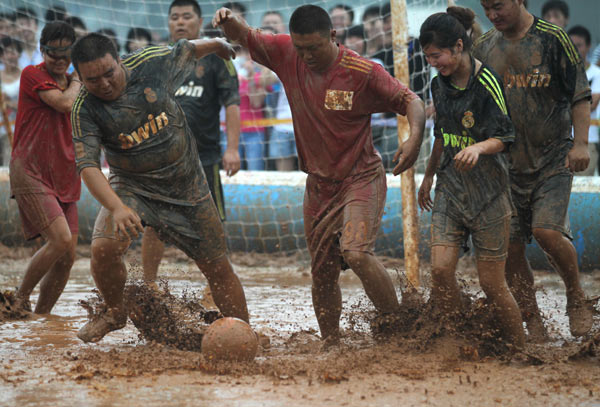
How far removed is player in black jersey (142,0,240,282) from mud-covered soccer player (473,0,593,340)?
8.60 ft

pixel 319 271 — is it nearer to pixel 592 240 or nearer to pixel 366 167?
pixel 366 167

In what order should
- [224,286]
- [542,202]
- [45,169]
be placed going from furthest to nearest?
[45,169] < [224,286] < [542,202]

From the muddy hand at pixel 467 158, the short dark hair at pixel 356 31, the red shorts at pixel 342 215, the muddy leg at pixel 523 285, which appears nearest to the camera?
the muddy hand at pixel 467 158

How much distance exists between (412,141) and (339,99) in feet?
1.86

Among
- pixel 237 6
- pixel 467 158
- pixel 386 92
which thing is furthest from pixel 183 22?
pixel 237 6

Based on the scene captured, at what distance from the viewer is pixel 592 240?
8734 mm

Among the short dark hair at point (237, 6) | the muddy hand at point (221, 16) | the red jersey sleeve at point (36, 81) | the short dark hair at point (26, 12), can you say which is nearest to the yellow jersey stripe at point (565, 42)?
the muddy hand at point (221, 16)

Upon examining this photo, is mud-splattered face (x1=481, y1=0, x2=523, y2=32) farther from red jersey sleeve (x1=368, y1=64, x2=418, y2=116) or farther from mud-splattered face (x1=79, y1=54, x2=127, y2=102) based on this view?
mud-splattered face (x1=79, y1=54, x2=127, y2=102)

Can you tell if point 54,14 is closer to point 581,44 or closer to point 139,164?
point 139,164

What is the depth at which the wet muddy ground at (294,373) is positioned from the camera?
4039 millimetres

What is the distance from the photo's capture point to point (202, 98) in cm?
743

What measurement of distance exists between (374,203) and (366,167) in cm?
25

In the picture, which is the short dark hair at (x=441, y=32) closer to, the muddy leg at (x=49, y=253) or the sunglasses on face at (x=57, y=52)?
the sunglasses on face at (x=57, y=52)

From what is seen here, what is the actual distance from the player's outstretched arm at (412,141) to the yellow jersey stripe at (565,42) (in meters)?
1.08
